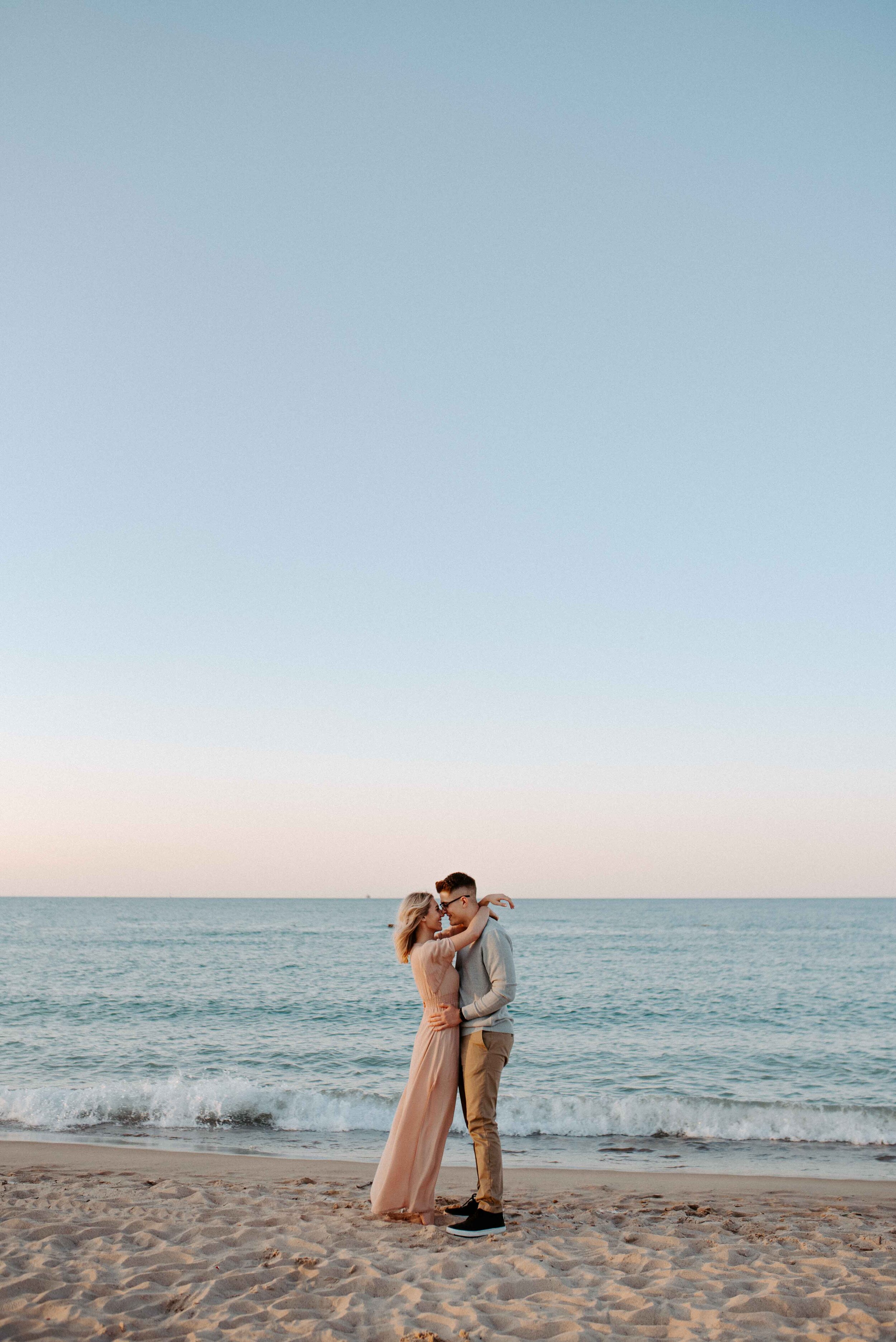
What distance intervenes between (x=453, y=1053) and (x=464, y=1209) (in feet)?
3.79

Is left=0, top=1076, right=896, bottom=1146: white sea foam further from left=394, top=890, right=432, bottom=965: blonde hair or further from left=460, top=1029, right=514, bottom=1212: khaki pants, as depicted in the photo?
left=394, top=890, right=432, bottom=965: blonde hair

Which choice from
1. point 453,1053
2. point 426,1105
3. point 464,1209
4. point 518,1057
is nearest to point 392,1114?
point 518,1057

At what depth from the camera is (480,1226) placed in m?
5.36

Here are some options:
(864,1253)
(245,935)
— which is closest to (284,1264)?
(864,1253)

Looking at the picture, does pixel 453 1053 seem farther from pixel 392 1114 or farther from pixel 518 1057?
pixel 518 1057

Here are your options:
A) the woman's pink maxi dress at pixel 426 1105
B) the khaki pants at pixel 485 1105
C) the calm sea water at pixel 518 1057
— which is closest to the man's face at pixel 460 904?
the woman's pink maxi dress at pixel 426 1105

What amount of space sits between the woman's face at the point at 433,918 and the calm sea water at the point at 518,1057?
171 inches

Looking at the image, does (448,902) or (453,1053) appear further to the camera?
(448,902)

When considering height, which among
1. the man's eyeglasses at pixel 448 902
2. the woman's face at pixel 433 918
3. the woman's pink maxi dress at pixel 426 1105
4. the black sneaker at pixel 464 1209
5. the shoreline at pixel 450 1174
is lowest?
the shoreline at pixel 450 1174

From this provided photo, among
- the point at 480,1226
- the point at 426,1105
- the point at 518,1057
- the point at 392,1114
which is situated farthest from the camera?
the point at 518,1057

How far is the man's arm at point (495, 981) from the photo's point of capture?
211 inches

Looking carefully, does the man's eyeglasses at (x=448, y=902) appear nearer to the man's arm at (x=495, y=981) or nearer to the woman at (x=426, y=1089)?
the woman at (x=426, y=1089)

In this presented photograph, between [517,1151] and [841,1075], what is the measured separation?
7.01 m

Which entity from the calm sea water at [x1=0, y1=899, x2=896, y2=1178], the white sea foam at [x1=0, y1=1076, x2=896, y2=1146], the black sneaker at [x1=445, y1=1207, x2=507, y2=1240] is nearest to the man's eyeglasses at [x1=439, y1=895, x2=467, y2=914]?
the black sneaker at [x1=445, y1=1207, x2=507, y2=1240]
